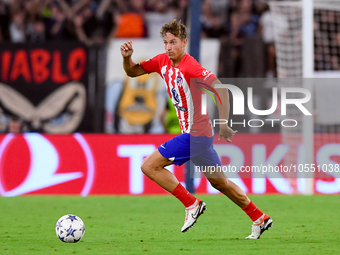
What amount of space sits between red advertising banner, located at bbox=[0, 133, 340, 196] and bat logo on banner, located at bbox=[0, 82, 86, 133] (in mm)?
1344

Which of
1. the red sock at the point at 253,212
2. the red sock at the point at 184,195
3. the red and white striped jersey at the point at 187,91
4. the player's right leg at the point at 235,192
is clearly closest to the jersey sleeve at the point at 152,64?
the red and white striped jersey at the point at 187,91

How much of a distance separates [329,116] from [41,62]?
20.0ft

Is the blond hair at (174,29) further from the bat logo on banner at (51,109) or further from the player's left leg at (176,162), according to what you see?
the bat logo on banner at (51,109)

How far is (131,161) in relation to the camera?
37.6 feet

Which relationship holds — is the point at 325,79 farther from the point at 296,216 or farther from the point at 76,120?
the point at 76,120

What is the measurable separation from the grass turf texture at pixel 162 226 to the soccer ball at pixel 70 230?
0.06 meters

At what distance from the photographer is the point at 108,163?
11.5 metres

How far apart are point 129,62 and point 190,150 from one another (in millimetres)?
1150

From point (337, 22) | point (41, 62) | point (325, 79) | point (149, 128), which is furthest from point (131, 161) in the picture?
point (337, 22)

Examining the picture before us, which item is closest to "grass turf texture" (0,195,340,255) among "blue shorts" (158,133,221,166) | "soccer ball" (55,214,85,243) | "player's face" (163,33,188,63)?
"soccer ball" (55,214,85,243)

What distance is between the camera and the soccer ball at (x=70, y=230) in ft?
20.0

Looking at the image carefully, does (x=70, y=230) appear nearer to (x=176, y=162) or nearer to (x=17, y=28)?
(x=176, y=162)

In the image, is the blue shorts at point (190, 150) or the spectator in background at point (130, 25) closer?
the blue shorts at point (190, 150)

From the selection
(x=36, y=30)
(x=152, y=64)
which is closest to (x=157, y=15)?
(x=36, y=30)
